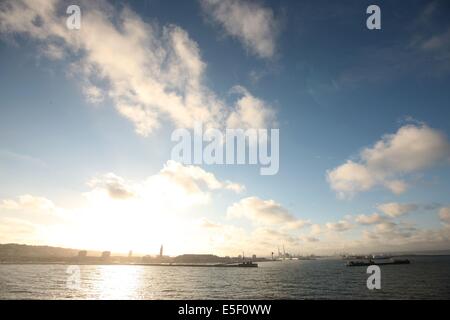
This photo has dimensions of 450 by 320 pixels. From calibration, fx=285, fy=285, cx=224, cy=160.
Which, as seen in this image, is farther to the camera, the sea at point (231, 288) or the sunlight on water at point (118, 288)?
the sunlight on water at point (118, 288)

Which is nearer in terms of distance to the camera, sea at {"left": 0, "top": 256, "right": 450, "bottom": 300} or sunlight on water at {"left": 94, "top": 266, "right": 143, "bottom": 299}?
sea at {"left": 0, "top": 256, "right": 450, "bottom": 300}

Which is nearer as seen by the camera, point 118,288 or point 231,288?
point 231,288

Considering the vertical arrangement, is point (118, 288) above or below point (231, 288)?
below
